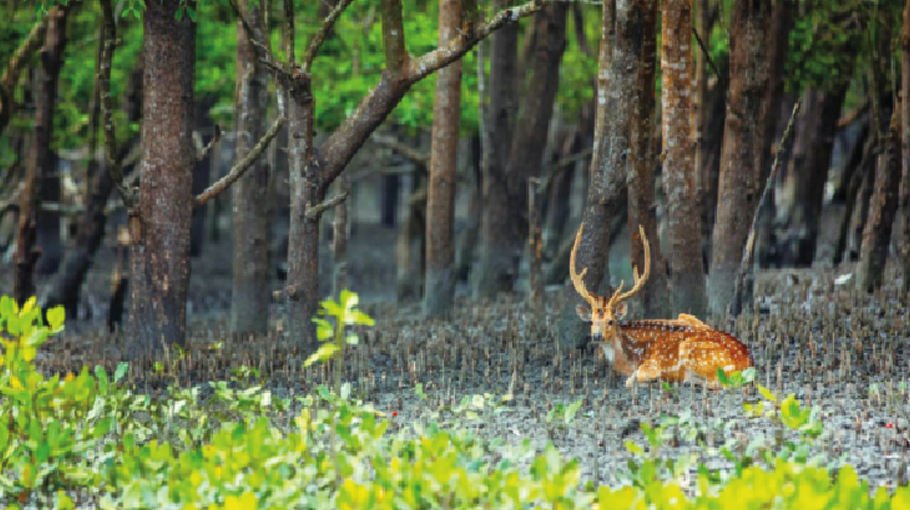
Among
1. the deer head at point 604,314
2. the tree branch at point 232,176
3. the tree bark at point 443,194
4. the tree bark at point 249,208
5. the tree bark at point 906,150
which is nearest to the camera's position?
the deer head at point 604,314

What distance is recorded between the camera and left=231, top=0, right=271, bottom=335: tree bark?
14.5 meters

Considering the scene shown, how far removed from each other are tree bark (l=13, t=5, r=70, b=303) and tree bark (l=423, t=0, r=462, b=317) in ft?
15.2

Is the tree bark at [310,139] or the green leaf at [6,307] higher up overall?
the tree bark at [310,139]

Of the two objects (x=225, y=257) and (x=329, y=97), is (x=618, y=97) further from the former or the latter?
(x=225, y=257)

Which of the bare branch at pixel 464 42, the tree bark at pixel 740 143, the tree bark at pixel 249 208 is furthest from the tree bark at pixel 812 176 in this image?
the bare branch at pixel 464 42

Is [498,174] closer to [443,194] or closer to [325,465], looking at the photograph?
[443,194]

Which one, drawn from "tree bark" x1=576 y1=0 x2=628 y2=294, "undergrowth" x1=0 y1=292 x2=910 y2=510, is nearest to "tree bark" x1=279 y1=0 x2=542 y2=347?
"tree bark" x1=576 y1=0 x2=628 y2=294

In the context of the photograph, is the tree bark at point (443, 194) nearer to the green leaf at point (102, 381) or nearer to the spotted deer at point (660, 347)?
the spotted deer at point (660, 347)

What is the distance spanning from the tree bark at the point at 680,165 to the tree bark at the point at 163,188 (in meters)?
4.33

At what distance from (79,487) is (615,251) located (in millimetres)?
22701

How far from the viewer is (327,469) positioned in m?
6.36

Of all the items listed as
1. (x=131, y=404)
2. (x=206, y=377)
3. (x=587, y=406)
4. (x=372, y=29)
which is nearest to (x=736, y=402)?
(x=587, y=406)

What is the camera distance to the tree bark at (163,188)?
11523mm

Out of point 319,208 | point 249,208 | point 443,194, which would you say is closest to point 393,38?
point 319,208
